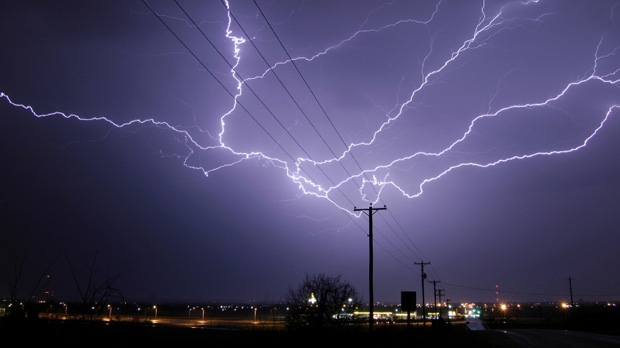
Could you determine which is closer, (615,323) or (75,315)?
(75,315)

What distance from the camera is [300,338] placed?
14.5 metres

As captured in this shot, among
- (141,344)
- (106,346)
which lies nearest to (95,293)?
(106,346)

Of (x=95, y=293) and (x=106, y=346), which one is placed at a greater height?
(x=95, y=293)

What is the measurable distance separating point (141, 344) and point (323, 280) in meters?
9.14

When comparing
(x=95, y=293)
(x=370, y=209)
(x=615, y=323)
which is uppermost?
(x=370, y=209)

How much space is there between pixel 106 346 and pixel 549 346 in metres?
21.1

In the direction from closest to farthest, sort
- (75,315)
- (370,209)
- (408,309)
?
(75,315)
(370,209)
(408,309)

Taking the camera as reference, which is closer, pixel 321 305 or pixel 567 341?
pixel 321 305

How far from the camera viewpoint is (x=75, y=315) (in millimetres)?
6344

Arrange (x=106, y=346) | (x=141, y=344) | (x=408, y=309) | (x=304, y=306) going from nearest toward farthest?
(x=106, y=346) < (x=141, y=344) < (x=304, y=306) < (x=408, y=309)

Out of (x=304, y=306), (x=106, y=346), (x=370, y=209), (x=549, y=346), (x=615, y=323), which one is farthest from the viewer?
(x=615, y=323)

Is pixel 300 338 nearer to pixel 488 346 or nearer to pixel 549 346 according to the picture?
pixel 488 346

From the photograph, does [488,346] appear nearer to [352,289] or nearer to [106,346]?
[352,289]

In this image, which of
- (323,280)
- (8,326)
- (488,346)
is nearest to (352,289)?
(323,280)
